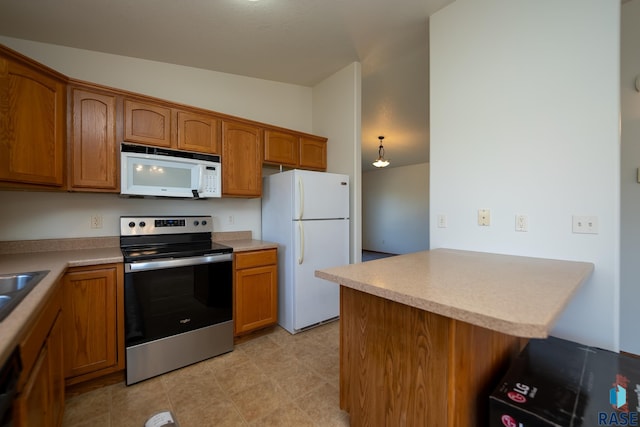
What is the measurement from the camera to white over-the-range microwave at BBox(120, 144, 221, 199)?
2107mm

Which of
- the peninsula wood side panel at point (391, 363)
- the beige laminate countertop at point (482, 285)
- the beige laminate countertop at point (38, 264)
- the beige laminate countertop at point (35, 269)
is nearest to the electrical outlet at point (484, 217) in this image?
the beige laminate countertop at point (482, 285)

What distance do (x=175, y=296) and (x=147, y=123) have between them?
55.9 inches

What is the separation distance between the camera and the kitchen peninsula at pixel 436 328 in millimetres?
885

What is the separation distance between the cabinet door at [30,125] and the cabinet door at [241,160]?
3.78ft

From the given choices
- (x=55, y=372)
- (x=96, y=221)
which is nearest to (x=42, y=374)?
(x=55, y=372)

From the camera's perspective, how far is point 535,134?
173cm

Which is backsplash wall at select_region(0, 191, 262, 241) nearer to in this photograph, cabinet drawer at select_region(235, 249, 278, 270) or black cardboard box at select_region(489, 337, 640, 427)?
cabinet drawer at select_region(235, 249, 278, 270)

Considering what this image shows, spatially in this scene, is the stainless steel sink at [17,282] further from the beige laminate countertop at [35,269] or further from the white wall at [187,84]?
the white wall at [187,84]

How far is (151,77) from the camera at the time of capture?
102 inches

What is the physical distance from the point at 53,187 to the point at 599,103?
11.4 feet

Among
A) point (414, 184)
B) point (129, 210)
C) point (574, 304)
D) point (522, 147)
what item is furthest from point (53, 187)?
point (414, 184)

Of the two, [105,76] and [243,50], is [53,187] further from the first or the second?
[243,50]

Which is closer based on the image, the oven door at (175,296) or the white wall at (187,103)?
the oven door at (175,296)

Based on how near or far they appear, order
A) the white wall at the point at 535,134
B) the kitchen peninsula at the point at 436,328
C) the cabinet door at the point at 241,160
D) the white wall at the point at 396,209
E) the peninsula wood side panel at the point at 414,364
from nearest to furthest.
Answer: the kitchen peninsula at the point at 436,328 → the peninsula wood side panel at the point at 414,364 → the white wall at the point at 535,134 → the cabinet door at the point at 241,160 → the white wall at the point at 396,209
